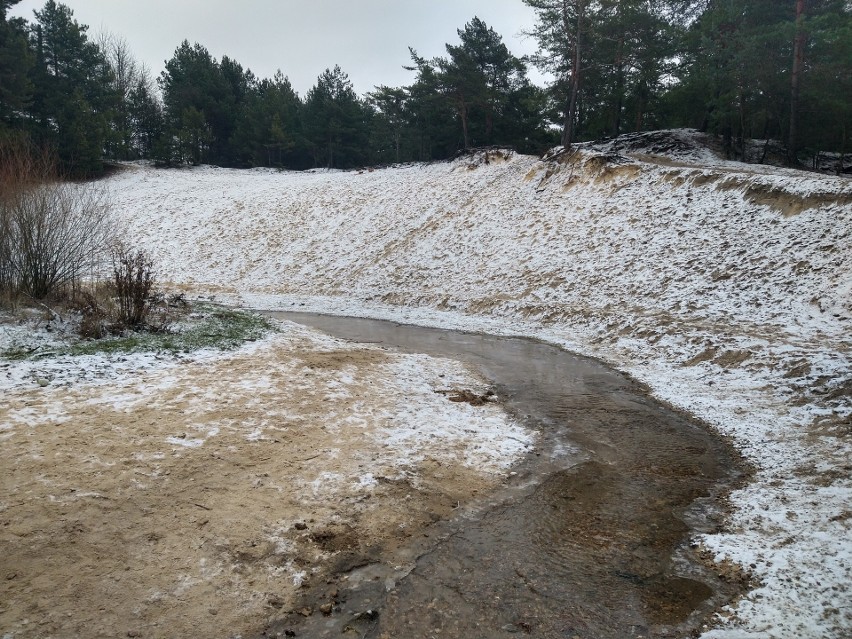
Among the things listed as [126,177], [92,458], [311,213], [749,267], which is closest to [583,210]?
[749,267]

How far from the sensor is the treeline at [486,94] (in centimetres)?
2097

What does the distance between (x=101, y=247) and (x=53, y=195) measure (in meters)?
1.75

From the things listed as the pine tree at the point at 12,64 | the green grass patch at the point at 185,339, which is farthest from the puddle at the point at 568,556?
the pine tree at the point at 12,64

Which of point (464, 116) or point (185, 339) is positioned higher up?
point (464, 116)

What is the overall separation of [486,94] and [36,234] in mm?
27028

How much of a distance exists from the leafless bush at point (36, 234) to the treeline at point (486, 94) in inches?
530

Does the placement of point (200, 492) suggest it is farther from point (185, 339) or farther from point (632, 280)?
point (632, 280)

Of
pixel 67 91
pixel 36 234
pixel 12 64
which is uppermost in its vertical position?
pixel 67 91

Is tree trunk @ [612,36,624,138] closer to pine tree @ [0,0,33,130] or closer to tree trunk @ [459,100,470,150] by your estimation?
tree trunk @ [459,100,470,150]

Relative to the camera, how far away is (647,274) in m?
15.1

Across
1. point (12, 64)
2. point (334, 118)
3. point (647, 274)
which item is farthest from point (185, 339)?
point (334, 118)

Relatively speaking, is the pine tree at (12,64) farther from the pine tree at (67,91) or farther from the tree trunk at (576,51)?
the tree trunk at (576,51)

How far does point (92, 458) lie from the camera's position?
5.45 m

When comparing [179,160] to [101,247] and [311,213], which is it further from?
[101,247]
